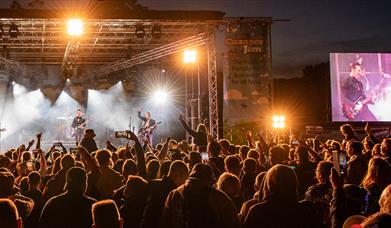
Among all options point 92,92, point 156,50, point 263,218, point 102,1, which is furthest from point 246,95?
point 263,218

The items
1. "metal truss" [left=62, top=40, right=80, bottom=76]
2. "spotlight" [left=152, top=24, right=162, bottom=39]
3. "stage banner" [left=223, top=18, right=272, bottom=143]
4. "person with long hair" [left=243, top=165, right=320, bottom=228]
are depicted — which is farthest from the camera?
"metal truss" [left=62, top=40, right=80, bottom=76]

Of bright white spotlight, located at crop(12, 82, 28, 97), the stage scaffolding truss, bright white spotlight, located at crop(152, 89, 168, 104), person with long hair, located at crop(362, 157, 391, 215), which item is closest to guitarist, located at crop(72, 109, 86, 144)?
the stage scaffolding truss

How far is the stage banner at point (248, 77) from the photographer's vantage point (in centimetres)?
1945

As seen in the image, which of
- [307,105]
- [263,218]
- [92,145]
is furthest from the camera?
[307,105]

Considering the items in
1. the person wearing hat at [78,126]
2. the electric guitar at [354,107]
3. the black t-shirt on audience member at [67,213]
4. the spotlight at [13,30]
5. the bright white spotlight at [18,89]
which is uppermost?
the spotlight at [13,30]

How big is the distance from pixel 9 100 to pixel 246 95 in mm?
13436

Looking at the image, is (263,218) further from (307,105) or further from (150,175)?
(307,105)

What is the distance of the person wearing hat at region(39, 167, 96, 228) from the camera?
12.7 feet

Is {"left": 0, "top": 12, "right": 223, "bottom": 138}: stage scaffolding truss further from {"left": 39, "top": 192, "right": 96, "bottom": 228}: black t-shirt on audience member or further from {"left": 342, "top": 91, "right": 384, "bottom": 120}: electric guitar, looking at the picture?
{"left": 39, "top": 192, "right": 96, "bottom": 228}: black t-shirt on audience member

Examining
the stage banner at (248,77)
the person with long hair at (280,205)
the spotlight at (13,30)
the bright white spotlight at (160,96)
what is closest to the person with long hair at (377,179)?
the person with long hair at (280,205)

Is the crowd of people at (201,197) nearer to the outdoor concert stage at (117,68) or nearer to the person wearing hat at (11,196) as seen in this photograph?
the person wearing hat at (11,196)

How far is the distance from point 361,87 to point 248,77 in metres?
5.28


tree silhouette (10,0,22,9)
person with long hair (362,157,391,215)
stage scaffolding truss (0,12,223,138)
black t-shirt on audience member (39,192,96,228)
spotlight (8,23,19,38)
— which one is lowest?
black t-shirt on audience member (39,192,96,228)

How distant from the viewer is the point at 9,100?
81.3ft
